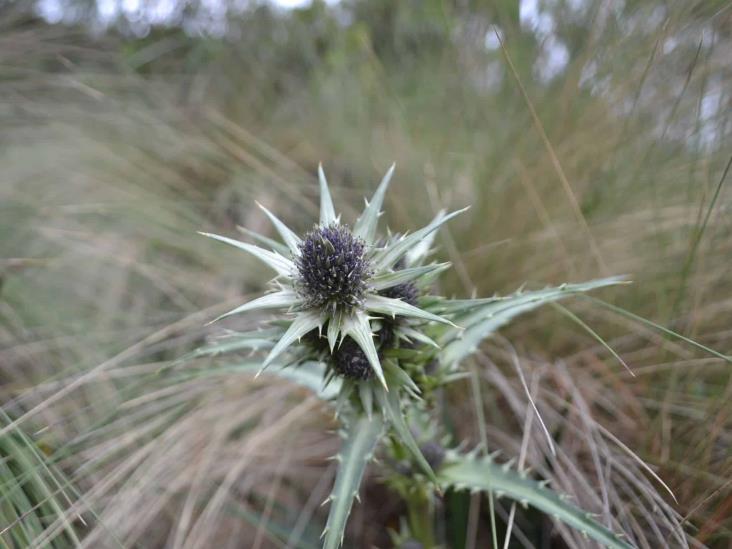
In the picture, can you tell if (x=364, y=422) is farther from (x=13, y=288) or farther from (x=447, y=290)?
(x=13, y=288)

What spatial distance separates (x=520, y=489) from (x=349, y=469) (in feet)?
1.48

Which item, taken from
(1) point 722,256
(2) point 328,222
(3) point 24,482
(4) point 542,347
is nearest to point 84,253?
(3) point 24,482

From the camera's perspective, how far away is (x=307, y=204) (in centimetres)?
277

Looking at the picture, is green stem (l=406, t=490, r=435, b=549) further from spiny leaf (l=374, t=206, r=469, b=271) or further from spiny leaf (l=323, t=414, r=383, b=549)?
spiny leaf (l=374, t=206, r=469, b=271)

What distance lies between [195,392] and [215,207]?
3.81 feet

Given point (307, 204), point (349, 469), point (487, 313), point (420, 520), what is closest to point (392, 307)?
point (487, 313)

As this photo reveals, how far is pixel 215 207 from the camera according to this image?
2.97 metres

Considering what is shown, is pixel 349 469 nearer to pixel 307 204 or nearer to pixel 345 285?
pixel 345 285

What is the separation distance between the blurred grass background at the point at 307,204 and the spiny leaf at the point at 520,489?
1.37 feet

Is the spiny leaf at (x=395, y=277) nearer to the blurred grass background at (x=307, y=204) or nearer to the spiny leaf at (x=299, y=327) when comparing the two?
the spiny leaf at (x=299, y=327)

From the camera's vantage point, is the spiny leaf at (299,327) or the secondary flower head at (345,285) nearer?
the spiny leaf at (299,327)

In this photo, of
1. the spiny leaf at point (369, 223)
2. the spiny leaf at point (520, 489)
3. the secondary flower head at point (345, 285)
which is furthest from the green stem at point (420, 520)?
the spiny leaf at point (369, 223)

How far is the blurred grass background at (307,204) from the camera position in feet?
6.02

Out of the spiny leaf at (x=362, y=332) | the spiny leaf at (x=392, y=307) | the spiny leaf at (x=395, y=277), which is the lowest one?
the spiny leaf at (x=362, y=332)
